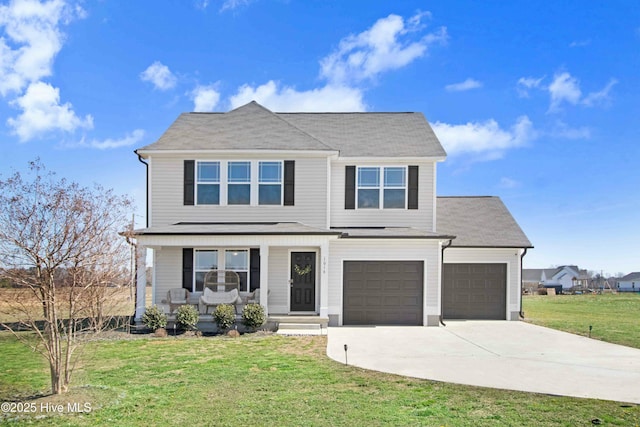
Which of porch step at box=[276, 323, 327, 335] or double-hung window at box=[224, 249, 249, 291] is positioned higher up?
double-hung window at box=[224, 249, 249, 291]

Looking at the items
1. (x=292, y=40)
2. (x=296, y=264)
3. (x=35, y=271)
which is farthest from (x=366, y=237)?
(x=35, y=271)

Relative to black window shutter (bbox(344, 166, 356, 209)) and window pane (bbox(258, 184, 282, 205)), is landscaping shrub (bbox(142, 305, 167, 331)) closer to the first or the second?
window pane (bbox(258, 184, 282, 205))

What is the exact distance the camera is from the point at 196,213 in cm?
1608

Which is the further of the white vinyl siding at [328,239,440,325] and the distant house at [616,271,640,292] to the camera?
the distant house at [616,271,640,292]

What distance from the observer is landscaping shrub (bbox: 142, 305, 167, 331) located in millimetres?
13766

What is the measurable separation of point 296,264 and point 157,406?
9.68 m

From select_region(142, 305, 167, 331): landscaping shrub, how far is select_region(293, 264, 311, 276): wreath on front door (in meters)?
4.37

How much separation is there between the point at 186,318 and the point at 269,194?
15.6ft

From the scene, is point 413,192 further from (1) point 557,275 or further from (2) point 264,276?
(1) point 557,275

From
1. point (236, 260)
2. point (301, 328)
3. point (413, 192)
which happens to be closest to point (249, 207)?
point (236, 260)

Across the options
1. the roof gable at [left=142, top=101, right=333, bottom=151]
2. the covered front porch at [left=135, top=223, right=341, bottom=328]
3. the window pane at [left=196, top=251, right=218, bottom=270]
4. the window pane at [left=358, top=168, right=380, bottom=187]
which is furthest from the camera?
the window pane at [left=358, top=168, right=380, bottom=187]

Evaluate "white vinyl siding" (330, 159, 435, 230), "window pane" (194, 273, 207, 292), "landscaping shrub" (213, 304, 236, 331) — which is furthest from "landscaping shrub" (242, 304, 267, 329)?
"white vinyl siding" (330, 159, 435, 230)

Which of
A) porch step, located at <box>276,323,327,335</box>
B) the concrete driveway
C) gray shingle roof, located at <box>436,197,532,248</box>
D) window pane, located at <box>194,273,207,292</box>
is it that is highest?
gray shingle roof, located at <box>436,197,532,248</box>

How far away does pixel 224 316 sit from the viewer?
13.8 m
